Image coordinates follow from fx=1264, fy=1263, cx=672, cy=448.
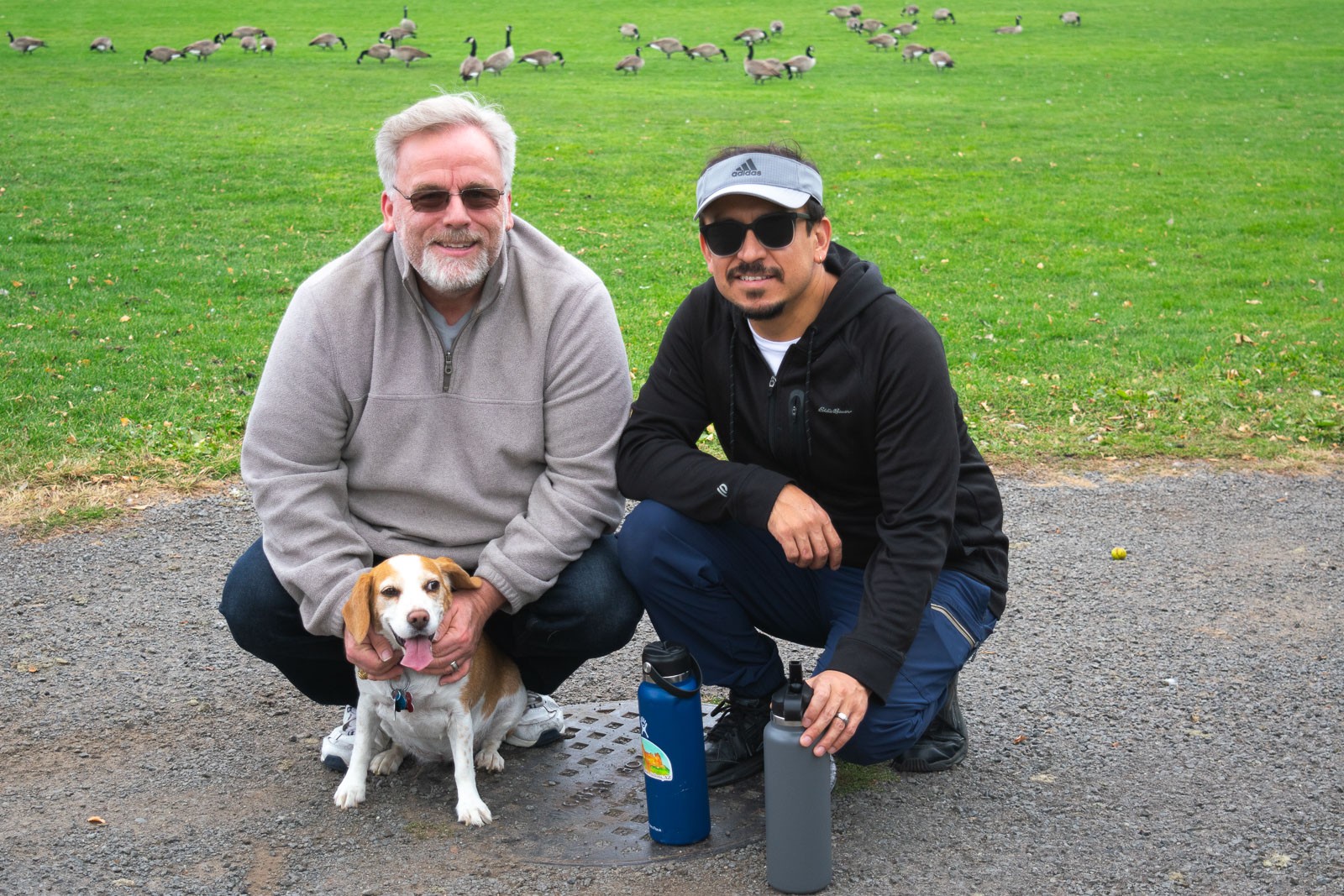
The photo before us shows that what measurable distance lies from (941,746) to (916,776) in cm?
12

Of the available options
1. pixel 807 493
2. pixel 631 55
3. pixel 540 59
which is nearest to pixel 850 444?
pixel 807 493

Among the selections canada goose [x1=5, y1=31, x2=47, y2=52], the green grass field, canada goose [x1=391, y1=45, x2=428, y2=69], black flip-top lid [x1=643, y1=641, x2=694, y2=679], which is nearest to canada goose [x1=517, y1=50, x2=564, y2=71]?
the green grass field

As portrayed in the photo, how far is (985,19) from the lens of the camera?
44531mm

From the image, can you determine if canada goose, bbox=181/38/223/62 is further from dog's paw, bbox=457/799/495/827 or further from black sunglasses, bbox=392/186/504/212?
dog's paw, bbox=457/799/495/827

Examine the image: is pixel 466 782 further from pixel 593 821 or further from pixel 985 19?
pixel 985 19

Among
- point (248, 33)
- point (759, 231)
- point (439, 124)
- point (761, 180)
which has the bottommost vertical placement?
point (248, 33)

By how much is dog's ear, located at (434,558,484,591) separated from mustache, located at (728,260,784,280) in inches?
45.2

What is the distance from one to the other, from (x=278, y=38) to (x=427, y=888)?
40.5 meters

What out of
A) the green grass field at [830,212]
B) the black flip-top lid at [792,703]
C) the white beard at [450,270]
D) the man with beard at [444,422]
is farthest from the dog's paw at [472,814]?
the green grass field at [830,212]

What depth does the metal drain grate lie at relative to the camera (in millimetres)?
3492

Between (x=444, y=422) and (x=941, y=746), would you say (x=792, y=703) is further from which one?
(x=444, y=422)

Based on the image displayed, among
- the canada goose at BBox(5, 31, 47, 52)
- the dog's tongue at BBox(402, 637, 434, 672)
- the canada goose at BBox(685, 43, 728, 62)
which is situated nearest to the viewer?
the dog's tongue at BBox(402, 637, 434, 672)

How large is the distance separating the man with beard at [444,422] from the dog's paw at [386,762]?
0.29 ft

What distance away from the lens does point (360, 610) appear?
3.43m
